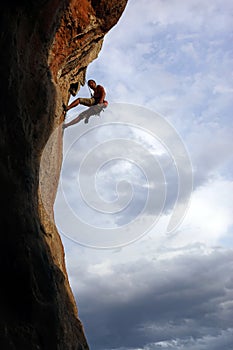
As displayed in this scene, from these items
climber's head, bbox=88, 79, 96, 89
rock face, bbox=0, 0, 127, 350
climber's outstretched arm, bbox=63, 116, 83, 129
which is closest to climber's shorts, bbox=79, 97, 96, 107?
climber's head, bbox=88, 79, 96, 89

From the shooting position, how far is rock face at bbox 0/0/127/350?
8.84 meters

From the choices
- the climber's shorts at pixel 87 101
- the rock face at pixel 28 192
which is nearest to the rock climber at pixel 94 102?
the climber's shorts at pixel 87 101

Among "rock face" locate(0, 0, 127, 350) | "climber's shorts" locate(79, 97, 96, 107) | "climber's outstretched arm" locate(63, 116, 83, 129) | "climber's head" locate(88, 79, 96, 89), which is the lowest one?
"rock face" locate(0, 0, 127, 350)

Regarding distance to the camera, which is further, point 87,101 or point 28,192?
point 87,101

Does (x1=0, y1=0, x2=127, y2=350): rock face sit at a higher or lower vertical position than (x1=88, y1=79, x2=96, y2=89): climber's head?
lower

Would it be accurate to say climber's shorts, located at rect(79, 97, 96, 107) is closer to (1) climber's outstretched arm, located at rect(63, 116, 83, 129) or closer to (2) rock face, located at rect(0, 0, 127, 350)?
(1) climber's outstretched arm, located at rect(63, 116, 83, 129)

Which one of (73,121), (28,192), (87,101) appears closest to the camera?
(28,192)

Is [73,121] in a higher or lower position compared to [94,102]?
lower

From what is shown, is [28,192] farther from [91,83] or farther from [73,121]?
[91,83]

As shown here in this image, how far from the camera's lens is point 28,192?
9.50m

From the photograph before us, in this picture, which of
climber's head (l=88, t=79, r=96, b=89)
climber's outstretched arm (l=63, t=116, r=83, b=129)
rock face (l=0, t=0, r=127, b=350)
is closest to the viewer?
rock face (l=0, t=0, r=127, b=350)

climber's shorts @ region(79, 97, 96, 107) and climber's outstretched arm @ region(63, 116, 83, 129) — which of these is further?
climber's shorts @ region(79, 97, 96, 107)

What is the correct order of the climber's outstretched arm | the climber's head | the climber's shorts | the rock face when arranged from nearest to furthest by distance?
the rock face → the climber's outstretched arm → the climber's shorts → the climber's head

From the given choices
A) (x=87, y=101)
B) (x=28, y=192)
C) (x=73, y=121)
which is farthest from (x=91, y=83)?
(x=28, y=192)
